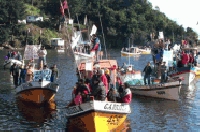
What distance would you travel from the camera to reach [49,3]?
463 feet

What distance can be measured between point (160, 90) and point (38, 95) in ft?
32.8

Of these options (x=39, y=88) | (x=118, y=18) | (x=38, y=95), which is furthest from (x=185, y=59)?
(x=118, y=18)

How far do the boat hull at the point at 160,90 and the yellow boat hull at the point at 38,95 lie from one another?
8.16 meters

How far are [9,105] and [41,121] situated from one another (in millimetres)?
5100

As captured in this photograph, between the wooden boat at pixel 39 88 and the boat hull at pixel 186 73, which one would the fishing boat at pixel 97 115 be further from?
the boat hull at pixel 186 73

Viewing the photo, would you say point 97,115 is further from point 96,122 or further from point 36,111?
point 36,111

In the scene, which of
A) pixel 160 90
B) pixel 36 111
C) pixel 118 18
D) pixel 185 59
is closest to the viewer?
pixel 36 111

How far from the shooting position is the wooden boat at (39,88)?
26.6 meters

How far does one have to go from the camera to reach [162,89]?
101 ft

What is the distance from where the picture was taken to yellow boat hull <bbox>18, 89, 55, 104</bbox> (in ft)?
88.2

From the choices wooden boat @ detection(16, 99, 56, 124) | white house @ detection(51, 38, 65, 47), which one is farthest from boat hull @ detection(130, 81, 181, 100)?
white house @ detection(51, 38, 65, 47)

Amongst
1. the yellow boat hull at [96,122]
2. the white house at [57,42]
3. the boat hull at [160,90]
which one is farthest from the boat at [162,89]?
the white house at [57,42]

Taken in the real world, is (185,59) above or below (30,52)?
below

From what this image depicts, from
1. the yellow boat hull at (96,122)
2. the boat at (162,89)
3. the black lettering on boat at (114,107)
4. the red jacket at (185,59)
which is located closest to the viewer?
the yellow boat hull at (96,122)
